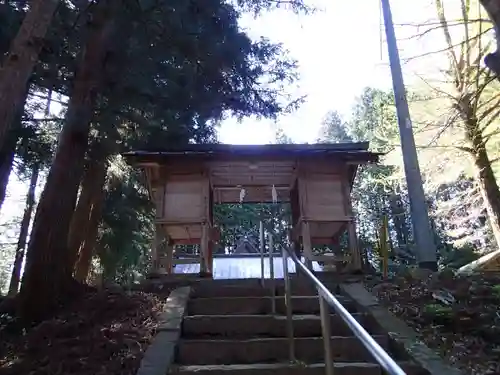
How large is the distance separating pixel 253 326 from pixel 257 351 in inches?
17.3

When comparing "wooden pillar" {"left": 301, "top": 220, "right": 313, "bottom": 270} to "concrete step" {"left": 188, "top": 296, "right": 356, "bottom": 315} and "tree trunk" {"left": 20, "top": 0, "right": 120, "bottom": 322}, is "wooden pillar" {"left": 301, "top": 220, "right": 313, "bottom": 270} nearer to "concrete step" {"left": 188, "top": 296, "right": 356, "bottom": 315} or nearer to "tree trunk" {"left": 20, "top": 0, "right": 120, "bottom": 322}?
"concrete step" {"left": 188, "top": 296, "right": 356, "bottom": 315}

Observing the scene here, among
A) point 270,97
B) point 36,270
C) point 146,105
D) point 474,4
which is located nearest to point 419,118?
point 474,4

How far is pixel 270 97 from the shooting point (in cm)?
870

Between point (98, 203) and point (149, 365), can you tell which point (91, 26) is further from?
point (149, 365)

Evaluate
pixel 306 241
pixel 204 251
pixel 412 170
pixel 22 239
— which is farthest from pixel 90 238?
pixel 412 170

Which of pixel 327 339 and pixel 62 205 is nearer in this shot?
pixel 327 339

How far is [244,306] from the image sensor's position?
4707 millimetres

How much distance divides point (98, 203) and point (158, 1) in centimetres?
395

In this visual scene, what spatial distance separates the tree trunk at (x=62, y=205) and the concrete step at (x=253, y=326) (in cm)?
167

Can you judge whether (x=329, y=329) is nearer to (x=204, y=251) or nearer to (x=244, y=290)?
(x=244, y=290)

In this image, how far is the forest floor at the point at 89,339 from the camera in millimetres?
3393

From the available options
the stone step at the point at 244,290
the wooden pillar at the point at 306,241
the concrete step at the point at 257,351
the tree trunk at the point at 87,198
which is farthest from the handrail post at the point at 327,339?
the tree trunk at the point at 87,198

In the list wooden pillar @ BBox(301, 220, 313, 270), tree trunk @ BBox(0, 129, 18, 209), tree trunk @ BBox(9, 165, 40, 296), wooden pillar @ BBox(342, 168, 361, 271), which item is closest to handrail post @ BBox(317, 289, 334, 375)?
wooden pillar @ BBox(301, 220, 313, 270)

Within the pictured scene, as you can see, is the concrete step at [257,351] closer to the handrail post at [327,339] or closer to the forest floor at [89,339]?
the forest floor at [89,339]
